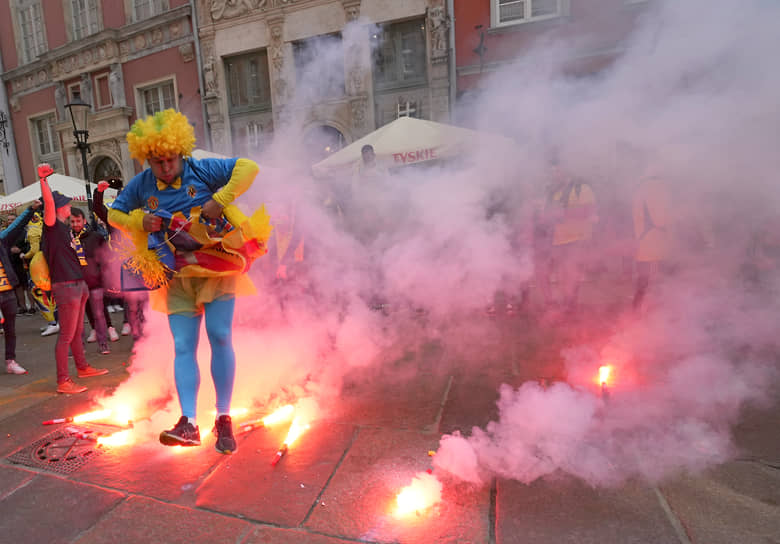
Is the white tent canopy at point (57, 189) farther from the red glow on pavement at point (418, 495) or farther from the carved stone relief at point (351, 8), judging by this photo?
the red glow on pavement at point (418, 495)

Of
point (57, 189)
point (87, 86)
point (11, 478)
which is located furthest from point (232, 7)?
point (11, 478)

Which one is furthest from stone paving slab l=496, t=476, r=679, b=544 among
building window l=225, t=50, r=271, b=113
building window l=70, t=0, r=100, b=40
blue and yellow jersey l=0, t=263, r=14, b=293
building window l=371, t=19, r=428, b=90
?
building window l=70, t=0, r=100, b=40

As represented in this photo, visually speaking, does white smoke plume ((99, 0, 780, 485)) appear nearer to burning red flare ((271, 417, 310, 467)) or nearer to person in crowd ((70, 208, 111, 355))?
burning red flare ((271, 417, 310, 467))

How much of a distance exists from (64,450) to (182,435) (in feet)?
3.01

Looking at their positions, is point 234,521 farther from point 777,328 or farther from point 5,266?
point 777,328

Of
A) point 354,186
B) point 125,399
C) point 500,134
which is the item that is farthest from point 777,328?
point 125,399

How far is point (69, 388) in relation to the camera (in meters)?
3.41

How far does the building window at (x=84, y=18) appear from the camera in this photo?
45.3ft

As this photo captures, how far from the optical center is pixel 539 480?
78.0 inches

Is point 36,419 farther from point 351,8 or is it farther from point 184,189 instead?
point 351,8

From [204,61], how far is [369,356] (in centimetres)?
1155

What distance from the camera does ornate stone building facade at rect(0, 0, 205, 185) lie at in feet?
40.8

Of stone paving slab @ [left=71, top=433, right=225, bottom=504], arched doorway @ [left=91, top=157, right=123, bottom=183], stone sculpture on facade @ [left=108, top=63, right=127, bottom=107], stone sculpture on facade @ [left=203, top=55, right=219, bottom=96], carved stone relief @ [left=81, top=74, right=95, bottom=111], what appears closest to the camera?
stone paving slab @ [left=71, top=433, right=225, bottom=504]

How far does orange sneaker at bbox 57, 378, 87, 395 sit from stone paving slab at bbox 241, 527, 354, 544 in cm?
257
